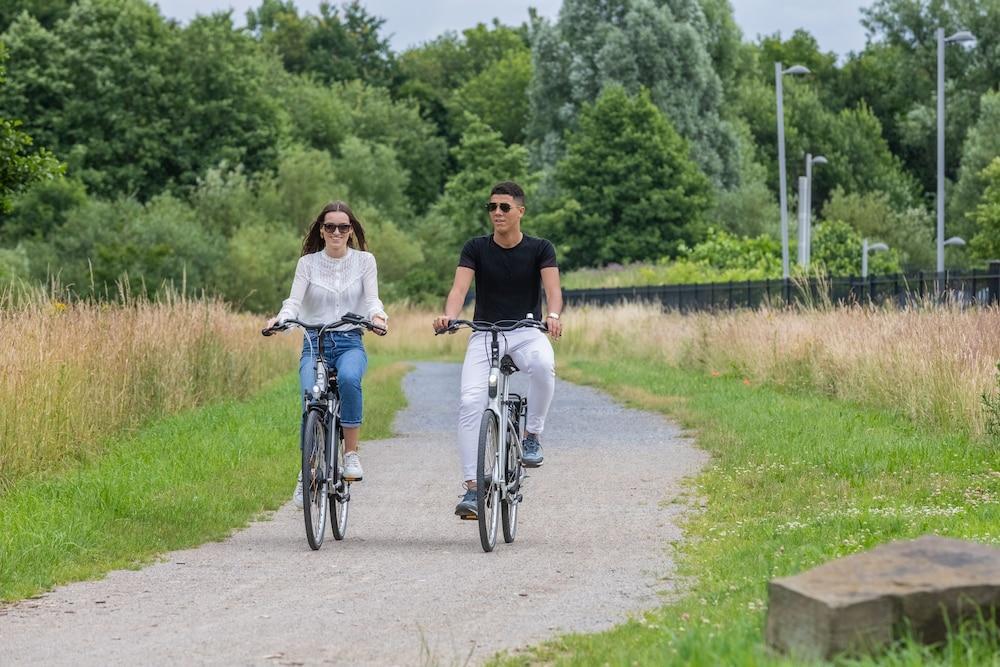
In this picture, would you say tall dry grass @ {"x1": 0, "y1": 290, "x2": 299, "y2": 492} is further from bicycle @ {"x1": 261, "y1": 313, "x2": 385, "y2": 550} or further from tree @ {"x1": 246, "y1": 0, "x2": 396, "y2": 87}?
tree @ {"x1": 246, "y1": 0, "x2": 396, "y2": 87}

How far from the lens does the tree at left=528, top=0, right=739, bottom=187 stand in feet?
235

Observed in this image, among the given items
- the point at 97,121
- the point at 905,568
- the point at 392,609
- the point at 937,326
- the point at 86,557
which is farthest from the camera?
the point at 97,121

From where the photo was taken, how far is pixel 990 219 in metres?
68.4

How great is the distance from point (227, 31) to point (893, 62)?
39.0 m

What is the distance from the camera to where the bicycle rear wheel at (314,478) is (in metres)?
9.27

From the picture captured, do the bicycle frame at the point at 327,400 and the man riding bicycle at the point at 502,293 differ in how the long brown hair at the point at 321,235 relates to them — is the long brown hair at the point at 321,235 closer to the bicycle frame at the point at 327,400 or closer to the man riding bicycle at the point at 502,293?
the bicycle frame at the point at 327,400

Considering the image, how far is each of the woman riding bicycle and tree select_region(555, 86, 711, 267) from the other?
57581 mm

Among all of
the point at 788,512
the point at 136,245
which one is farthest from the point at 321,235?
the point at 136,245

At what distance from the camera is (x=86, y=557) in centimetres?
898

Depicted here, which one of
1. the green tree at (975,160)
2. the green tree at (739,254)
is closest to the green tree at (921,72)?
the green tree at (975,160)

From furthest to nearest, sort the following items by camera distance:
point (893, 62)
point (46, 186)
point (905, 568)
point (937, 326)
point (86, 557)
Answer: point (893, 62), point (46, 186), point (937, 326), point (86, 557), point (905, 568)

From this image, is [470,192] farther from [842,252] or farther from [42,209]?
[42,209]

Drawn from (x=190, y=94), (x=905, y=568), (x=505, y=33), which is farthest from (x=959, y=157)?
(x=905, y=568)

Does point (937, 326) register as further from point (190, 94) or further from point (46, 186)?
point (190, 94)
